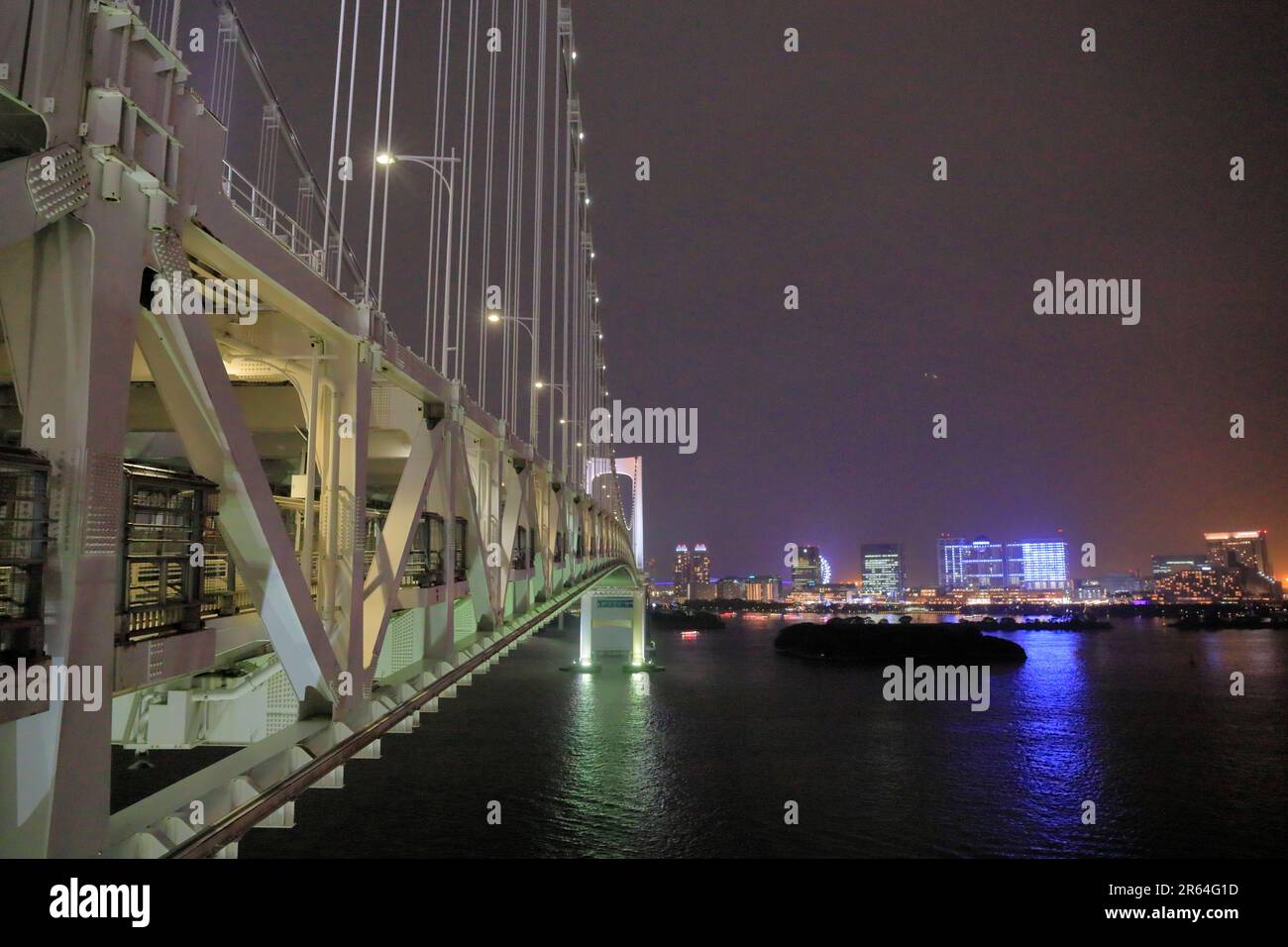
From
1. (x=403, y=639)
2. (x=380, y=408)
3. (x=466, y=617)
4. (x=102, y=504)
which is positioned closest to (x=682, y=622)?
(x=466, y=617)

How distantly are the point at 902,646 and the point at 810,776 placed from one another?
1859 inches

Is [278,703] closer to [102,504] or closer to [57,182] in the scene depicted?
[102,504]

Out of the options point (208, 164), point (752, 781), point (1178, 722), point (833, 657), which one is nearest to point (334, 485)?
point (208, 164)

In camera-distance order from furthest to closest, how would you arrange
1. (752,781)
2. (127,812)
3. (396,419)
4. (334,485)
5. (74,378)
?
(752,781) < (396,419) < (334,485) < (127,812) < (74,378)

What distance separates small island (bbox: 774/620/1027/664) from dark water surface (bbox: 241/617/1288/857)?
17196 millimetres

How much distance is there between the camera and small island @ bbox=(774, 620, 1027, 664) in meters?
73.9

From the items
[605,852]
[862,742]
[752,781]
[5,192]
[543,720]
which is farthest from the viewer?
[543,720]

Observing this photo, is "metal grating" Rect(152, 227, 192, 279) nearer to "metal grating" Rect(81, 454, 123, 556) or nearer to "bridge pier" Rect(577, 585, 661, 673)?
"metal grating" Rect(81, 454, 123, 556)

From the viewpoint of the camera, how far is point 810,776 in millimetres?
31734

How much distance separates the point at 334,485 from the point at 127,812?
2.20 m

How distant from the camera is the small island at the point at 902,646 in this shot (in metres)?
73.9

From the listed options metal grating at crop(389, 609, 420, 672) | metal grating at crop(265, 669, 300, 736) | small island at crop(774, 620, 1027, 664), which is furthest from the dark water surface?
metal grating at crop(265, 669, 300, 736)

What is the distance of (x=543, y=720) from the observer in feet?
142

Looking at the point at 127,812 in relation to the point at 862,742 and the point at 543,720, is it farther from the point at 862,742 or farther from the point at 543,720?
the point at 543,720
